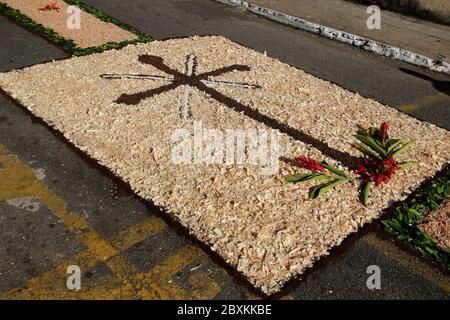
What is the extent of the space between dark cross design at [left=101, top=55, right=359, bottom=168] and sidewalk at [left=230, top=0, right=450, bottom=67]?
11.5 ft

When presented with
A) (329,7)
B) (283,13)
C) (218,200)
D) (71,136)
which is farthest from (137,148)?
(329,7)

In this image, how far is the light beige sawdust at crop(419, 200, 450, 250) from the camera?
3785 millimetres

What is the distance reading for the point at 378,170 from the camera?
14.9 feet

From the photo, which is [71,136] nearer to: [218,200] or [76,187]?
[76,187]

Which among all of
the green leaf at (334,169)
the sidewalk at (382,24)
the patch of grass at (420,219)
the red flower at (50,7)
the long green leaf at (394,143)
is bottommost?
the patch of grass at (420,219)

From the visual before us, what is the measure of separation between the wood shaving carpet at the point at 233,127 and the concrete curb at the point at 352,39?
215cm

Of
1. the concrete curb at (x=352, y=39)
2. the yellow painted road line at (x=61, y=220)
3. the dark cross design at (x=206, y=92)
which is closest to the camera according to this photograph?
the yellow painted road line at (x=61, y=220)

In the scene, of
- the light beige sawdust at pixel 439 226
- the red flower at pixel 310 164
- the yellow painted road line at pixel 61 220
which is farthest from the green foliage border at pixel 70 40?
the light beige sawdust at pixel 439 226

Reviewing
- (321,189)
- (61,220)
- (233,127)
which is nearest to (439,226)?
(321,189)

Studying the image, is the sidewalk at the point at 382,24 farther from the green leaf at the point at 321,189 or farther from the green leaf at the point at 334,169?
the green leaf at the point at 321,189

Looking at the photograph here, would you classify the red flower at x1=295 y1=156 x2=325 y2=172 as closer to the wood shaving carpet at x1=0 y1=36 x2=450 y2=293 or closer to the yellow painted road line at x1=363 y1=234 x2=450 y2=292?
the wood shaving carpet at x1=0 y1=36 x2=450 y2=293

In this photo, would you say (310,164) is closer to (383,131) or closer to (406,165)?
(406,165)

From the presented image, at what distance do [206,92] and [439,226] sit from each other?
11.8 ft

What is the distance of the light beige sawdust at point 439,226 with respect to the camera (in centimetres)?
379
